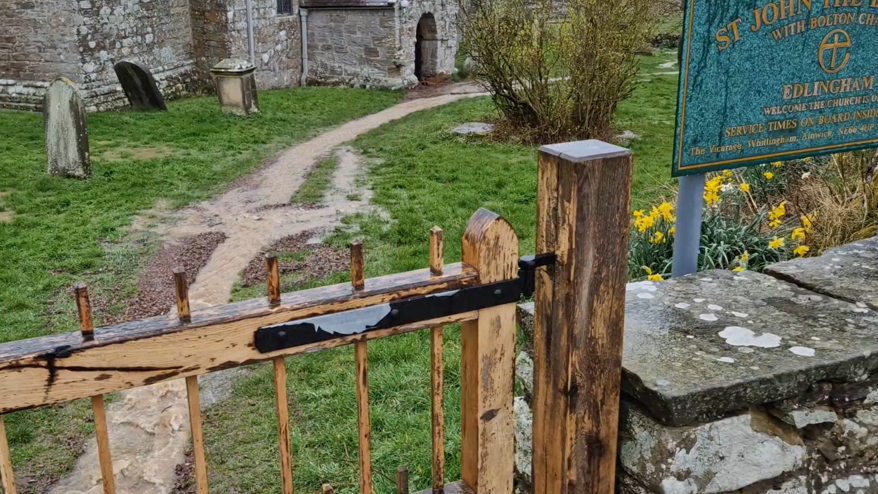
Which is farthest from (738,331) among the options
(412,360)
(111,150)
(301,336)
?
(111,150)

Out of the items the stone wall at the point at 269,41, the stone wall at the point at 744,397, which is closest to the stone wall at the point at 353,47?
the stone wall at the point at 269,41

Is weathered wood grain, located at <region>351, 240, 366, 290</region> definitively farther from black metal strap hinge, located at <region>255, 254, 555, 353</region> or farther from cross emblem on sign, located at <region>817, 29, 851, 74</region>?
cross emblem on sign, located at <region>817, 29, 851, 74</region>

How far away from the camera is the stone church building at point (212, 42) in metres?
13.6

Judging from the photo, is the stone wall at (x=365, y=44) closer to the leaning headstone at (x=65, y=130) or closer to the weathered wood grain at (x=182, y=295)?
the leaning headstone at (x=65, y=130)

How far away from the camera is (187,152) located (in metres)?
11.1

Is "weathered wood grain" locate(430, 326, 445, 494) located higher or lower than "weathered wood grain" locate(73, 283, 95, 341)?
lower

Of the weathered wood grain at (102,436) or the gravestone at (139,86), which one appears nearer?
the weathered wood grain at (102,436)

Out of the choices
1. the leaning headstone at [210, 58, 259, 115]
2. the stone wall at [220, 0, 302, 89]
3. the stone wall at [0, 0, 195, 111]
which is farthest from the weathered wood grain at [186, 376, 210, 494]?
the stone wall at [220, 0, 302, 89]

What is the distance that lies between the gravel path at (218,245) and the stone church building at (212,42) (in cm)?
281

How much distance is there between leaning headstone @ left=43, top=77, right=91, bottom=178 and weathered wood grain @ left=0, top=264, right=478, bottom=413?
8594mm

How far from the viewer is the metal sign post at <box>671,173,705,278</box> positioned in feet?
10.2

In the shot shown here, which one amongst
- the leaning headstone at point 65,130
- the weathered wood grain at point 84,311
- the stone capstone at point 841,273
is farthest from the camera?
the leaning headstone at point 65,130

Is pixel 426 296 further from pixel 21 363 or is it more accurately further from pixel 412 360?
pixel 412 360

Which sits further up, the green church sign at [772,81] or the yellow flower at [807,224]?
the green church sign at [772,81]
